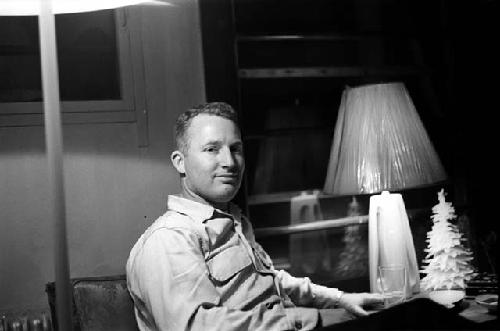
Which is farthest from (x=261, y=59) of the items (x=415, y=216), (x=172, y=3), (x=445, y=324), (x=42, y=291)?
(x=445, y=324)

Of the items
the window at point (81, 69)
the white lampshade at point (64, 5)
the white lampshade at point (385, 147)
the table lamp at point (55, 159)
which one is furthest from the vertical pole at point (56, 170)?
the white lampshade at point (385, 147)

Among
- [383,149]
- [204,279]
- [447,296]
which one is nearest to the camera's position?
[204,279]

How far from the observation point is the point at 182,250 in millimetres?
1612

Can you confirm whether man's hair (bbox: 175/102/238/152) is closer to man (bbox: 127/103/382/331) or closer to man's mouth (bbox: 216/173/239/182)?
man (bbox: 127/103/382/331)

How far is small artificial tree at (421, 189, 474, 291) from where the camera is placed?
2057 mm

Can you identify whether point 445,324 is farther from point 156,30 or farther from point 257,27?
point 257,27

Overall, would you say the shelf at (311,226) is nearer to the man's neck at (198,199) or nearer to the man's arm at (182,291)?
the man's neck at (198,199)

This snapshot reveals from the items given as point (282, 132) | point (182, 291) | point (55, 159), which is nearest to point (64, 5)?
point (55, 159)

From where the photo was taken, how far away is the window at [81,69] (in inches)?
80.5

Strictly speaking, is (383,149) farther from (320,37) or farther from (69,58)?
(69,58)

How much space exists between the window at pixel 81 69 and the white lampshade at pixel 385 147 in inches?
28.9

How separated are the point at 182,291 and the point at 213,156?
41 centimetres

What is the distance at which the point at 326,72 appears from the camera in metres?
2.63

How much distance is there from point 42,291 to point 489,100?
2180mm
